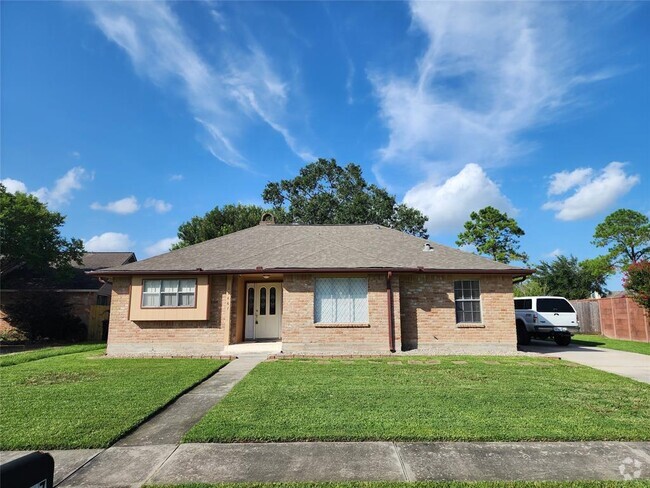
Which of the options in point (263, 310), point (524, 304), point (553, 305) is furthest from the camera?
point (524, 304)

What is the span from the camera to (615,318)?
18.4 metres

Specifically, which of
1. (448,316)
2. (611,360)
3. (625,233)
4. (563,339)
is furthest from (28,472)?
(625,233)

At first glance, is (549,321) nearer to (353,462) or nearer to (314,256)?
(314,256)

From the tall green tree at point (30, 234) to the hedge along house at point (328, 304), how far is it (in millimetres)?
9489

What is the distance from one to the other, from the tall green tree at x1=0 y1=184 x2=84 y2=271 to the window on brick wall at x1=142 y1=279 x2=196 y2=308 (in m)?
10.5

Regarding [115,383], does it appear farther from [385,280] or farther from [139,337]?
[385,280]

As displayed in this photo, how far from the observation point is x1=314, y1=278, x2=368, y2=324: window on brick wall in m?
12.4

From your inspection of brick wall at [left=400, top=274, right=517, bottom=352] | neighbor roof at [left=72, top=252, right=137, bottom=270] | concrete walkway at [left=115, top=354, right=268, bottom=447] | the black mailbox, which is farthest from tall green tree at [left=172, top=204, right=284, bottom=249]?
the black mailbox

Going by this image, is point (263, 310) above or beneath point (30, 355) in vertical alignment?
above

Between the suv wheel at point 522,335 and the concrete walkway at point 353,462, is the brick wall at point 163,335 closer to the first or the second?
the concrete walkway at point 353,462

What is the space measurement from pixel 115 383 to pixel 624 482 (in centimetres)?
818

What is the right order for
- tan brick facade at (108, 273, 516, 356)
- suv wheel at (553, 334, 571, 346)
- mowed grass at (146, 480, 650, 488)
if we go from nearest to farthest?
1. mowed grass at (146, 480, 650, 488)
2. tan brick facade at (108, 273, 516, 356)
3. suv wheel at (553, 334, 571, 346)

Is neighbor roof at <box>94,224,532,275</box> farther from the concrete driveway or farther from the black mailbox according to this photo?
the black mailbox

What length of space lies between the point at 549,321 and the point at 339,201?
2791 centimetres
